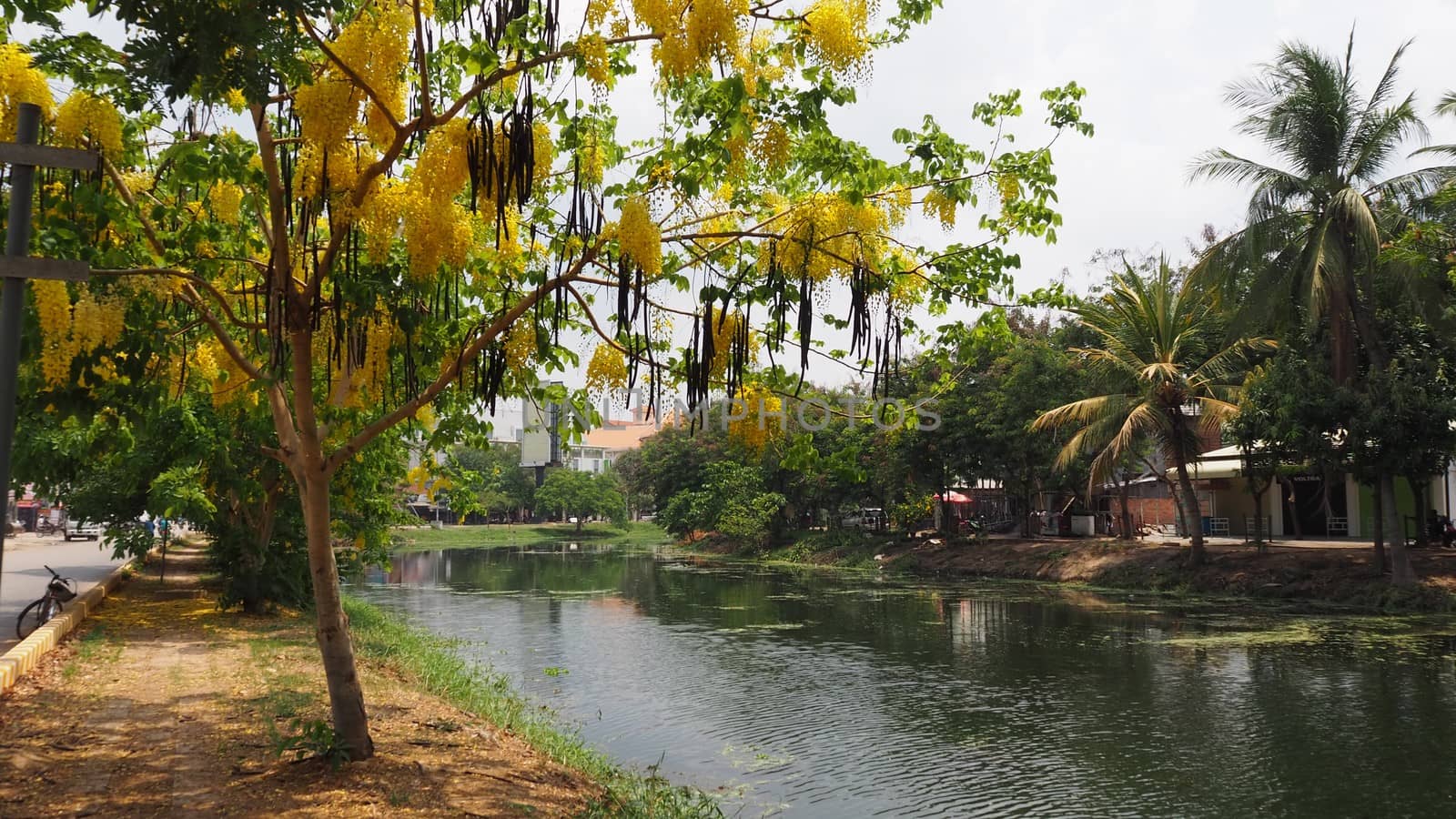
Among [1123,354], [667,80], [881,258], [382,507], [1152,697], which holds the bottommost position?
[1152,697]

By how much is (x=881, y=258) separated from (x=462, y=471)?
285 inches

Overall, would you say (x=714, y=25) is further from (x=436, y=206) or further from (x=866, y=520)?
(x=866, y=520)

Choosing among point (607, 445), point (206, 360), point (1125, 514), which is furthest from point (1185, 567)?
point (607, 445)

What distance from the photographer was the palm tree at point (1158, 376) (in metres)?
21.1

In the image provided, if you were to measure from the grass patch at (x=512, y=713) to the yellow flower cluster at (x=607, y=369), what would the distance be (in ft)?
7.60

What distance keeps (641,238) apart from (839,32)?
133 centimetres

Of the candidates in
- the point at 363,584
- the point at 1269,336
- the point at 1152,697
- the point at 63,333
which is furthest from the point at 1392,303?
the point at 363,584

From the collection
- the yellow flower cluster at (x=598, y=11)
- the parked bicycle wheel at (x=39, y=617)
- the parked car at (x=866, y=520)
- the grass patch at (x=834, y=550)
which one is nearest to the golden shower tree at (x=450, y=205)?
the yellow flower cluster at (x=598, y=11)

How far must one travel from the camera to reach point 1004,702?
429 inches

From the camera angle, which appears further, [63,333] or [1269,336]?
[1269,336]

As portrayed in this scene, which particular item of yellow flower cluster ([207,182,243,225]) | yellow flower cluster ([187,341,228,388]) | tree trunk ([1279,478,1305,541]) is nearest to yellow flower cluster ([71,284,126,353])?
yellow flower cluster ([207,182,243,225])

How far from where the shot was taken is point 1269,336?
21.2 m

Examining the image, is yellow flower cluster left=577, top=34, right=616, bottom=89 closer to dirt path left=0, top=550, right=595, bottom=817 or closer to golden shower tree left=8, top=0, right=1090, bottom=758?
golden shower tree left=8, top=0, right=1090, bottom=758

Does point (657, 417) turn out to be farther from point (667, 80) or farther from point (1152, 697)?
point (1152, 697)
